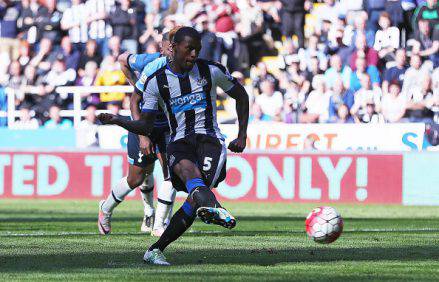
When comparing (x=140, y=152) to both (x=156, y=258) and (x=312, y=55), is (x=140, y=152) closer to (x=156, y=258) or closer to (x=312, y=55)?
(x=156, y=258)

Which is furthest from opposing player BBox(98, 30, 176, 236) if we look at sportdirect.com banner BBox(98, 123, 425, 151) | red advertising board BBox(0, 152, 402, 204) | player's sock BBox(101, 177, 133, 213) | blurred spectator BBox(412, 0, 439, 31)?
blurred spectator BBox(412, 0, 439, 31)

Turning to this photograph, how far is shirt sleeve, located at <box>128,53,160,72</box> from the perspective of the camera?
13.0 m

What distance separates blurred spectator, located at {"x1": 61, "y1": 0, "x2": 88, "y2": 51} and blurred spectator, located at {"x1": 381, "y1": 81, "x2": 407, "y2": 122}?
25.2 ft

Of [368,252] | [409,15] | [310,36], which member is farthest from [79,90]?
[368,252]

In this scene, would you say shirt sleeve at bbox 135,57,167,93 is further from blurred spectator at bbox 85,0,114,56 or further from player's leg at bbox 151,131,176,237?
blurred spectator at bbox 85,0,114,56

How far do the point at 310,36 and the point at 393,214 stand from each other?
7.10 m

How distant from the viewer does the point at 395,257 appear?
9.97 meters

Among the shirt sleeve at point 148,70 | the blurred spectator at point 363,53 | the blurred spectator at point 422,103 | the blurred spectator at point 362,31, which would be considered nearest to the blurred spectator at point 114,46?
the blurred spectator at point 362,31

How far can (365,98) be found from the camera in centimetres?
2247

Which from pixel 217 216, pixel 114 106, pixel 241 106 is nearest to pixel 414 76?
pixel 114 106

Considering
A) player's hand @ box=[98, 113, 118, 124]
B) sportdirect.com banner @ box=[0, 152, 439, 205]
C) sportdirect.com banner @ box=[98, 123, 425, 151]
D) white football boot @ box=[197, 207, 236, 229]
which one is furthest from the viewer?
sportdirect.com banner @ box=[98, 123, 425, 151]

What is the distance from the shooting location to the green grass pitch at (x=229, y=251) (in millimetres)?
8461

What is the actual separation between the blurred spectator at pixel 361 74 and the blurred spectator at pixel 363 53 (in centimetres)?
14

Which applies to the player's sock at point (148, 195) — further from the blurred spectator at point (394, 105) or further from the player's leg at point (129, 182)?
the blurred spectator at point (394, 105)
